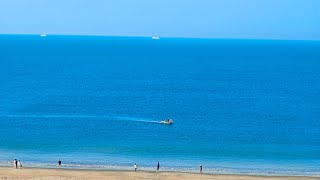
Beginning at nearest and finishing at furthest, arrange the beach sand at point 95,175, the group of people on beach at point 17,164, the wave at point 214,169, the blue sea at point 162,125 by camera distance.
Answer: the beach sand at point 95,175, the group of people on beach at point 17,164, the wave at point 214,169, the blue sea at point 162,125

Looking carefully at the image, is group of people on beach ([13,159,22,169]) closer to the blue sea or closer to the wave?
the wave

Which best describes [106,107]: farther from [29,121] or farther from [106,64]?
[106,64]

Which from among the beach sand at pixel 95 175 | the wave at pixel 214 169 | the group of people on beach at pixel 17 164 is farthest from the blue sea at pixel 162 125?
the beach sand at pixel 95 175

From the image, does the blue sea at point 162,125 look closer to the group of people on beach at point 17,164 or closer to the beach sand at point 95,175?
the group of people on beach at point 17,164

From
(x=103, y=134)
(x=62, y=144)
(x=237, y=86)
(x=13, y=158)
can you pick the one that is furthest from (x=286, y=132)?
(x=237, y=86)

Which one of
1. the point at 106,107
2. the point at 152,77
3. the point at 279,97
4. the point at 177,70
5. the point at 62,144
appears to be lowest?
the point at 62,144

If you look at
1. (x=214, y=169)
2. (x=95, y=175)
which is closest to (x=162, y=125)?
(x=214, y=169)

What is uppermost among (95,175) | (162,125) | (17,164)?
(162,125)

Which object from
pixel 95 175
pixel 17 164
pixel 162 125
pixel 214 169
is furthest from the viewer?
pixel 162 125

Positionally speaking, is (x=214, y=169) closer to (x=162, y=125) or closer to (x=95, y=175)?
(x=95, y=175)

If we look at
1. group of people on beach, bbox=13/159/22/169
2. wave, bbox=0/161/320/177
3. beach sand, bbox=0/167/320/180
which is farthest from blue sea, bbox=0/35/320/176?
beach sand, bbox=0/167/320/180

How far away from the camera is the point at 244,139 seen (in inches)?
2648

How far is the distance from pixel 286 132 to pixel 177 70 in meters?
89.3

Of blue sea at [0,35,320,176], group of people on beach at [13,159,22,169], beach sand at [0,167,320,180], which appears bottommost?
beach sand at [0,167,320,180]
